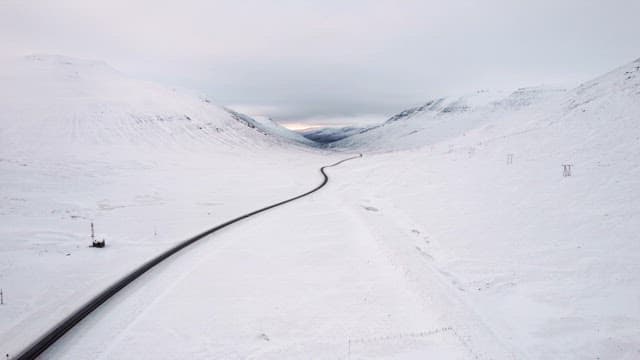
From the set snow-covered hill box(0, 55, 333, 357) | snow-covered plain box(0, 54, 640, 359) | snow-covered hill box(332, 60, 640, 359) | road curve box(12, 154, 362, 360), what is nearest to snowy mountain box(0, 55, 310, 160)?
snow-covered hill box(0, 55, 333, 357)

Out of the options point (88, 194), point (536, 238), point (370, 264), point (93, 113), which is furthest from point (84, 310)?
point (93, 113)

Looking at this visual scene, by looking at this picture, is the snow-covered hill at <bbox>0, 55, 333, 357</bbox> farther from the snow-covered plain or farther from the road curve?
the road curve

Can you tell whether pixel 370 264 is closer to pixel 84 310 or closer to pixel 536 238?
pixel 536 238

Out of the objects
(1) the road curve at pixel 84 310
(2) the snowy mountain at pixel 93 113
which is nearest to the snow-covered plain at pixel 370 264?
(1) the road curve at pixel 84 310

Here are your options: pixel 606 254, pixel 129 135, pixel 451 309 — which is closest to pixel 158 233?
pixel 451 309

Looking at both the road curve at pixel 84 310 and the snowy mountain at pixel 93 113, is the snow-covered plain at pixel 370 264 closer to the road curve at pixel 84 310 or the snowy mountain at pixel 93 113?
the road curve at pixel 84 310

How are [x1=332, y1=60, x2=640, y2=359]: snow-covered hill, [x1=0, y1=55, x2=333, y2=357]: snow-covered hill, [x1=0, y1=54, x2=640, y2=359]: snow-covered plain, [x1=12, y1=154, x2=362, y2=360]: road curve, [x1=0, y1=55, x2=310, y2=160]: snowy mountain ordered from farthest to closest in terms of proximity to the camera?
1. [x1=0, y1=55, x2=310, y2=160]: snowy mountain
2. [x1=0, y1=55, x2=333, y2=357]: snow-covered hill
3. [x1=332, y1=60, x2=640, y2=359]: snow-covered hill
4. [x1=0, y1=54, x2=640, y2=359]: snow-covered plain
5. [x1=12, y1=154, x2=362, y2=360]: road curve

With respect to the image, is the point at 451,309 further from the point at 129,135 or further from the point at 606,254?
the point at 129,135

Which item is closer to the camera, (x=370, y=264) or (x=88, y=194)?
(x=370, y=264)
